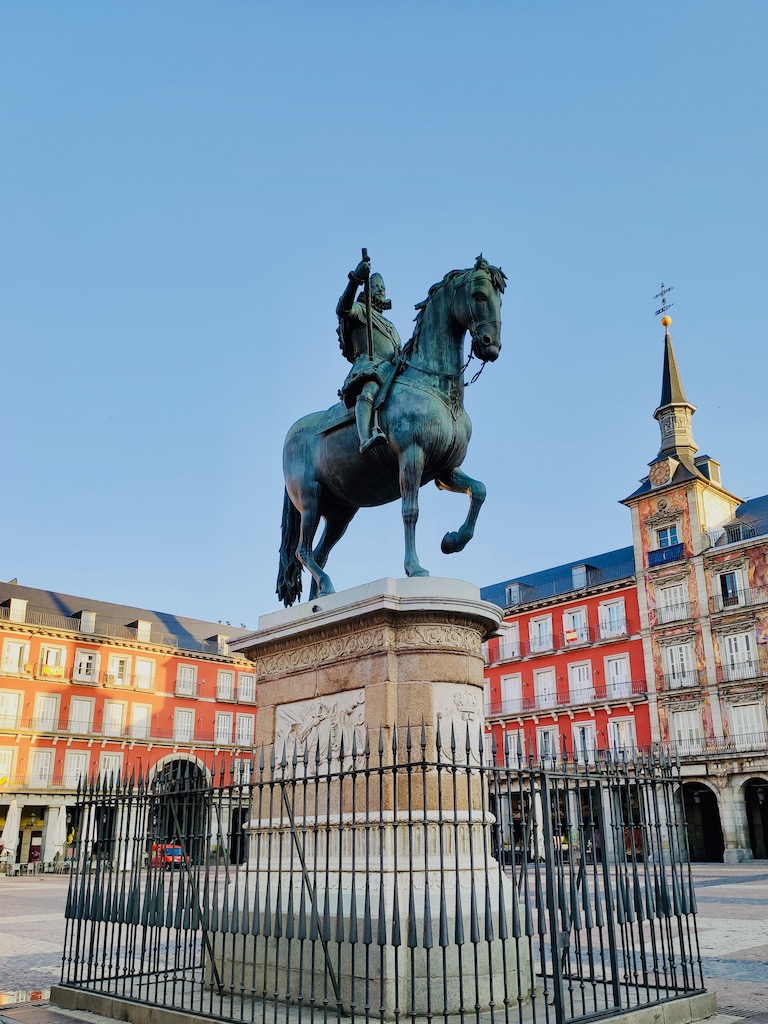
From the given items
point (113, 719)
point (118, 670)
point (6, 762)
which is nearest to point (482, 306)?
point (6, 762)

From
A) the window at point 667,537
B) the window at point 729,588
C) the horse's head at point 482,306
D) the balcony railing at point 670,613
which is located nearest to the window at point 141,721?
the balcony railing at point 670,613

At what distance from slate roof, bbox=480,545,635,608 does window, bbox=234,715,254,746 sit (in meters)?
14.7

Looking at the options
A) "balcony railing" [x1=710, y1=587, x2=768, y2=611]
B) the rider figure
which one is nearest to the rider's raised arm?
the rider figure

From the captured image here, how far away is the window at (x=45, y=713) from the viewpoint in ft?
134

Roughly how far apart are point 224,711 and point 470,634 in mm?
43227

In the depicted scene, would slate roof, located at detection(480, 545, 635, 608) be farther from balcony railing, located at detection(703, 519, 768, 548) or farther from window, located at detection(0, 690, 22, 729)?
window, located at detection(0, 690, 22, 729)

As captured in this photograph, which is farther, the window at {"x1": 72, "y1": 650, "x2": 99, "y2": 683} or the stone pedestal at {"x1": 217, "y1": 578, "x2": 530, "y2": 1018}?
the window at {"x1": 72, "y1": 650, "x2": 99, "y2": 683}

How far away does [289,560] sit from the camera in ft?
29.3

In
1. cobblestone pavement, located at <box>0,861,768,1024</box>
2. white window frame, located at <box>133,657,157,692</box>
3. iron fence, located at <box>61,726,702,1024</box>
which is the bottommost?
cobblestone pavement, located at <box>0,861,768,1024</box>

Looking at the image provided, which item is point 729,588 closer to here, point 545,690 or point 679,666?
point 679,666

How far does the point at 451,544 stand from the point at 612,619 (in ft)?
114

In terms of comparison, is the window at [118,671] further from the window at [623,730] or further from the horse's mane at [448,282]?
the horse's mane at [448,282]

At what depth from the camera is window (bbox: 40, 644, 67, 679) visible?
41.6m

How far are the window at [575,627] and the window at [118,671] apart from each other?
2151cm
